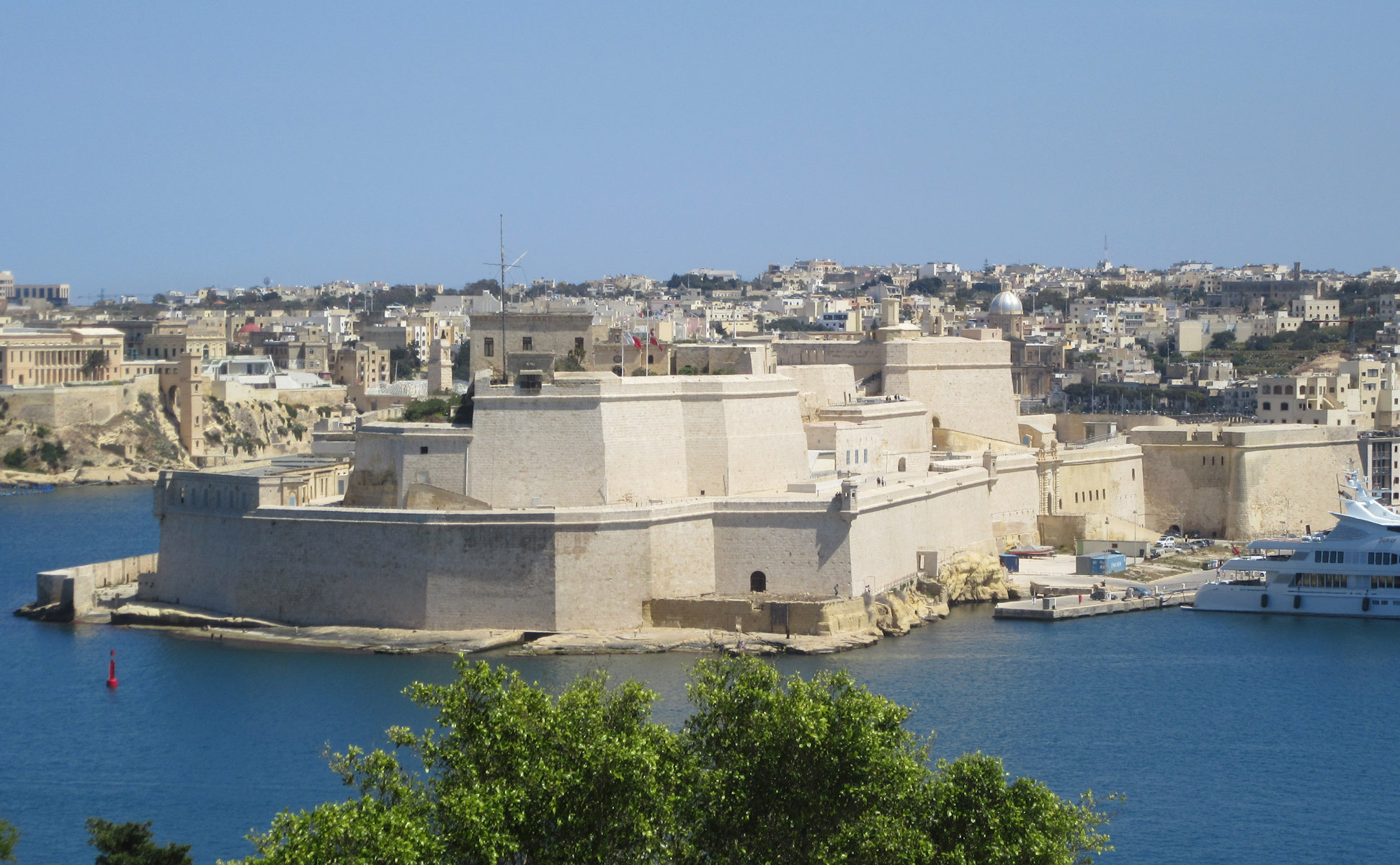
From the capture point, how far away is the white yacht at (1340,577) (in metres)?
32.0

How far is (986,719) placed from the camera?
77.9 feet

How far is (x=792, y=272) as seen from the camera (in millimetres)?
149000

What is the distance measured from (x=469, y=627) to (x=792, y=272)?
402ft

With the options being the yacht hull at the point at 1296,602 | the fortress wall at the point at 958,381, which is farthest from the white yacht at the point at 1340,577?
the fortress wall at the point at 958,381

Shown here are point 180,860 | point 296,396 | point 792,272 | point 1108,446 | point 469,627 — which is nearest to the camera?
point 180,860

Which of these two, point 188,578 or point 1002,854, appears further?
point 188,578

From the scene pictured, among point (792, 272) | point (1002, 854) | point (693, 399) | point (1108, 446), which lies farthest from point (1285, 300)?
point (1002, 854)

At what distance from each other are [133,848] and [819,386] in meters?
22.2

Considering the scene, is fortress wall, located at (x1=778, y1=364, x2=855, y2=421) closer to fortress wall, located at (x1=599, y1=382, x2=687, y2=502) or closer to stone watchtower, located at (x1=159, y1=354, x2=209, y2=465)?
fortress wall, located at (x1=599, y1=382, x2=687, y2=502)

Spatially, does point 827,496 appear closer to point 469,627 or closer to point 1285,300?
point 469,627

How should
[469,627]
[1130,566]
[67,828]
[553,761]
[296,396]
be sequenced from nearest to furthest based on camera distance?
[553,761] → [67,828] → [469,627] → [1130,566] → [296,396]

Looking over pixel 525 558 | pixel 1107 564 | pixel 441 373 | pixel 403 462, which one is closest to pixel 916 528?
pixel 1107 564

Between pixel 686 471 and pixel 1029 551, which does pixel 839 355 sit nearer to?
pixel 1029 551

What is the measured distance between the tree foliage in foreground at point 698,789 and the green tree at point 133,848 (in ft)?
6.87
